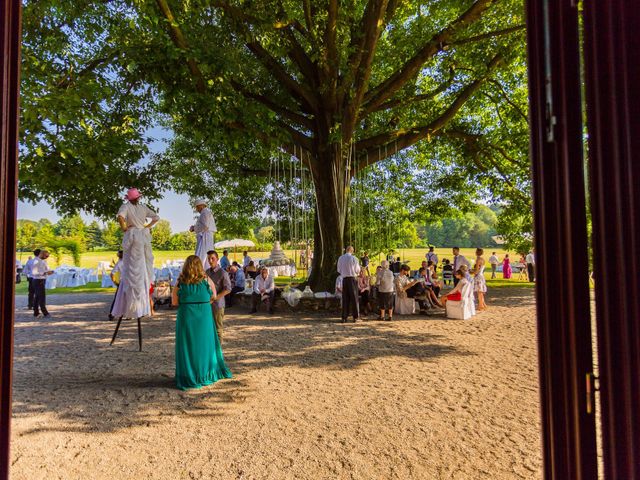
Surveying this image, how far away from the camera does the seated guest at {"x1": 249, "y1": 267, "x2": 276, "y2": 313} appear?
41.7 feet

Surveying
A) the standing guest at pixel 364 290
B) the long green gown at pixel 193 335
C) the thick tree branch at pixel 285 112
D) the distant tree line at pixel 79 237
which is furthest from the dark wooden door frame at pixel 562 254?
the distant tree line at pixel 79 237

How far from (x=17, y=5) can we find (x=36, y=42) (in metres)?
8.94

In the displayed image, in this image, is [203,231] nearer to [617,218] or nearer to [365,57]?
[365,57]

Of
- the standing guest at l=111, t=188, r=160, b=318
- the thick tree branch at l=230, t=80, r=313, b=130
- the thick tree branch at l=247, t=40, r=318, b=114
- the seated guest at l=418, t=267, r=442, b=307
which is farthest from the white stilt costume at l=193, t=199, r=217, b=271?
the seated guest at l=418, t=267, r=442, b=307

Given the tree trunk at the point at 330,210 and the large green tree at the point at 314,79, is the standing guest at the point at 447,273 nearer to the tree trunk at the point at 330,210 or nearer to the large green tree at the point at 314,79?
the large green tree at the point at 314,79

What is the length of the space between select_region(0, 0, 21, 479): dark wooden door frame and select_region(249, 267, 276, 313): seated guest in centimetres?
1092

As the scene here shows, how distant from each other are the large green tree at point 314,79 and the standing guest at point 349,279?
2.17m

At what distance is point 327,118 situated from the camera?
12.9 meters

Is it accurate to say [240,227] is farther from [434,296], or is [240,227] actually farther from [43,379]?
[43,379]

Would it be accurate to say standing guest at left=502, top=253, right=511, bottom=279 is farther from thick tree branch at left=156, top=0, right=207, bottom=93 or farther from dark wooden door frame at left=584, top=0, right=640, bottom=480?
dark wooden door frame at left=584, top=0, right=640, bottom=480

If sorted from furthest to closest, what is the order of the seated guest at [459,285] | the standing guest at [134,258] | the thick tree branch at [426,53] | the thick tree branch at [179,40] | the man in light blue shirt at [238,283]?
the man in light blue shirt at [238,283]
the seated guest at [459,285]
the thick tree branch at [426,53]
the thick tree branch at [179,40]
the standing guest at [134,258]

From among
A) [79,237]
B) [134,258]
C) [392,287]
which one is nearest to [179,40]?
[134,258]

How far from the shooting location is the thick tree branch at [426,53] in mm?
9743

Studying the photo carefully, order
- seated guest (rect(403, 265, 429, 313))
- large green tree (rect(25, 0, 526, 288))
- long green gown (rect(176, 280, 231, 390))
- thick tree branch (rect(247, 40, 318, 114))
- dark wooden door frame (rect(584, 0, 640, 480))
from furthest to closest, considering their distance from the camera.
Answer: seated guest (rect(403, 265, 429, 313)) < thick tree branch (rect(247, 40, 318, 114)) < large green tree (rect(25, 0, 526, 288)) < long green gown (rect(176, 280, 231, 390)) < dark wooden door frame (rect(584, 0, 640, 480))
